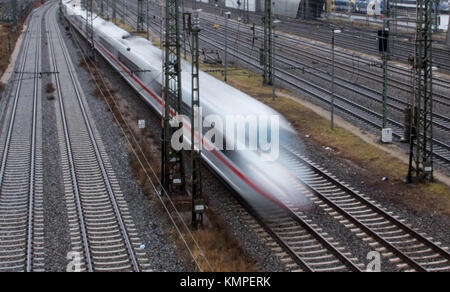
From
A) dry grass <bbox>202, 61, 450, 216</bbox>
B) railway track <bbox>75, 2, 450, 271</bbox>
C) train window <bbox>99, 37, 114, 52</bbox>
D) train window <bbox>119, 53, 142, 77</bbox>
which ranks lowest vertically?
railway track <bbox>75, 2, 450, 271</bbox>

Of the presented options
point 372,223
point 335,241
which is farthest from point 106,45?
point 335,241

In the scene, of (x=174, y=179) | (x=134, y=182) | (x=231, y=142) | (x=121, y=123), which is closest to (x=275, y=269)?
(x=231, y=142)

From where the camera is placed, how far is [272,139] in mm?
17750

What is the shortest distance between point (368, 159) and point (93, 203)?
1121 centimetres

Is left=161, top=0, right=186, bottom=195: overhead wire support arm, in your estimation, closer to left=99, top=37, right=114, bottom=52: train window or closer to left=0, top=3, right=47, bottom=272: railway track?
left=0, top=3, right=47, bottom=272: railway track

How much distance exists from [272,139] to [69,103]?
783 inches

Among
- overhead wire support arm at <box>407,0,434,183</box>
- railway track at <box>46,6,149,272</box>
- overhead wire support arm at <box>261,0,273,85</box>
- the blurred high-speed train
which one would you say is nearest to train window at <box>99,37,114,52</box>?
railway track at <box>46,6,149,272</box>

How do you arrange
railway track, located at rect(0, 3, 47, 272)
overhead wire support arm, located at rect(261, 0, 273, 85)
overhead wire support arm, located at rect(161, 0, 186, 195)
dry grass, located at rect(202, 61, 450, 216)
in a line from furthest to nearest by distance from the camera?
overhead wire support arm, located at rect(261, 0, 273, 85)
dry grass, located at rect(202, 61, 450, 216)
overhead wire support arm, located at rect(161, 0, 186, 195)
railway track, located at rect(0, 3, 47, 272)

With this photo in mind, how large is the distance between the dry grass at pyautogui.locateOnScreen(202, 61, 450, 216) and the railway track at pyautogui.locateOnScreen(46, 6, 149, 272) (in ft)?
29.6

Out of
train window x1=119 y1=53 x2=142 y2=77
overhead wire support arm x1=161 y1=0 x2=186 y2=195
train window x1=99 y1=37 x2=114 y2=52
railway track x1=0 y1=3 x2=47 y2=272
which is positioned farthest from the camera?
train window x1=99 y1=37 x2=114 y2=52

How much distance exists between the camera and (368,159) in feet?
74.9

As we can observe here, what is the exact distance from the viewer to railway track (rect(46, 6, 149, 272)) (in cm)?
1484

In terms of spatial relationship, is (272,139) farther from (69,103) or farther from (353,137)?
(69,103)

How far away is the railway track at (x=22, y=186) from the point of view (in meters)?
15.1
